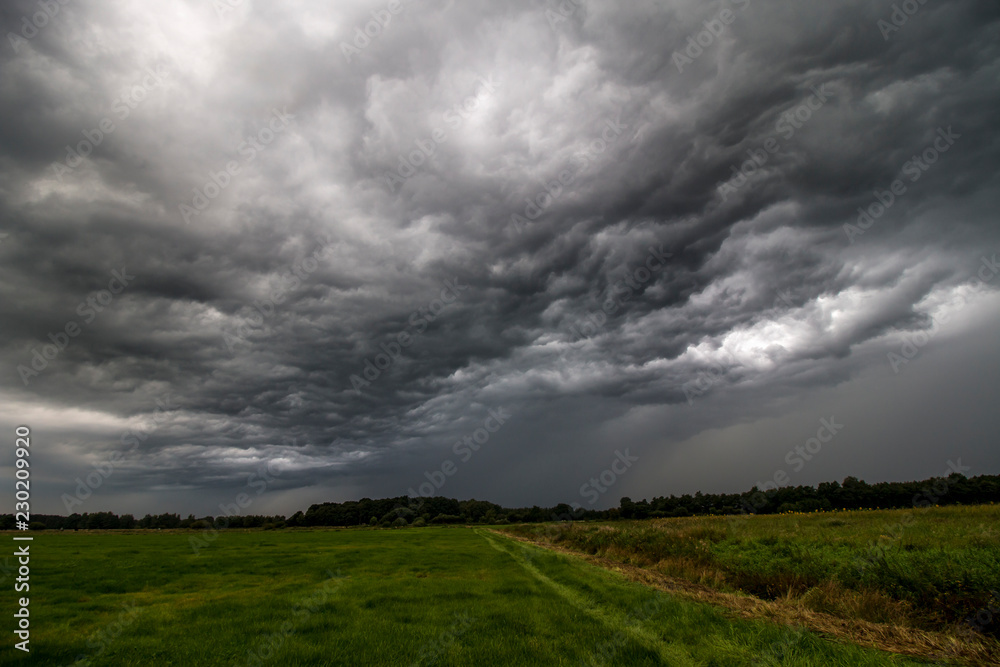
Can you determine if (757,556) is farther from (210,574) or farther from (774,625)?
(210,574)

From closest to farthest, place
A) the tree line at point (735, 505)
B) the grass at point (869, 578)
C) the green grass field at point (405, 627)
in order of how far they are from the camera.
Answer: the green grass field at point (405, 627), the grass at point (869, 578), the tree line at point (735, 505)

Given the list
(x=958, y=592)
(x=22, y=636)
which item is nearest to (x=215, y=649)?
(x=22, y=636)

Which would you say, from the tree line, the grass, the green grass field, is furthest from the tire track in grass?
the tree line

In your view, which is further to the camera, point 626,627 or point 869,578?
point 869,578

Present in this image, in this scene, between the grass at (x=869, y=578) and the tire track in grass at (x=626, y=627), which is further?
the grass at (x=869, y=578)

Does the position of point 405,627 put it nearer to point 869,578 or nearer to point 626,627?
point 626,627

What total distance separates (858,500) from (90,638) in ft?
351

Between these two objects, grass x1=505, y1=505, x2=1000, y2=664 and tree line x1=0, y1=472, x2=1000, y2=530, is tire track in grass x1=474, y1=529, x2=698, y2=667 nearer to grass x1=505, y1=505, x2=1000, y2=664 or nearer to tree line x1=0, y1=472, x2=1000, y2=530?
grass x1=505, y1=505, x2=1000, y2=664

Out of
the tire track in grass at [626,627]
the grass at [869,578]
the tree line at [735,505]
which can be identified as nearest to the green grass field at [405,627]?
the tire track in grass at [626,627]

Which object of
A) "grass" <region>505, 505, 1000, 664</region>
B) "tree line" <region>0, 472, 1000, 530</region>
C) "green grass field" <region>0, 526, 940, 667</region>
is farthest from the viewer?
"tree line" <region>0, 472, 1000, 530</region>

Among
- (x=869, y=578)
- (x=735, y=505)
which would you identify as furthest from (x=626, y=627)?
(x=735, y=505)

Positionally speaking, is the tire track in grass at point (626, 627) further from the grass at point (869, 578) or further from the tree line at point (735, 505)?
the tree line at point (735, 505)

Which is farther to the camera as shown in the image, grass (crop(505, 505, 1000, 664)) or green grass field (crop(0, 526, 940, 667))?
grass (crop(505, 505, 1000, 664))

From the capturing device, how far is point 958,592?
11.2 m
